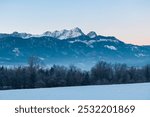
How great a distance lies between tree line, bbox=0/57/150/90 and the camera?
26.6m

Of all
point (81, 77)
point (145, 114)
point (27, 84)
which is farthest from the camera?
point (81, 77)

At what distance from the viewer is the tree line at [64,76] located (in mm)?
26625

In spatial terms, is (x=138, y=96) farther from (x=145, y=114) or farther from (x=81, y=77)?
(x=81, y=77)

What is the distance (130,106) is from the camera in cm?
279

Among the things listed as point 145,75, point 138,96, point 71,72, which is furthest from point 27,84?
point 138,96

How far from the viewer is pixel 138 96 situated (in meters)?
3.04

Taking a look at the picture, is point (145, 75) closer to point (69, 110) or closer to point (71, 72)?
point (71, 72)

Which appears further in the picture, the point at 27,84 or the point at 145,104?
the point at 27,84

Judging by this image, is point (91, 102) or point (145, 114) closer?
point (145, 114)

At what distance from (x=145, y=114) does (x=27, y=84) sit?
79.6 feet

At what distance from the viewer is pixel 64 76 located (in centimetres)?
2788

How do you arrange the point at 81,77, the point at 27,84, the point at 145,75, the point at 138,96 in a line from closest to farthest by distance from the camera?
the point at 138,96
the point at 27,84
the point at 81,77
the point at 145,75

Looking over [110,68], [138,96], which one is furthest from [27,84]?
[138,96]

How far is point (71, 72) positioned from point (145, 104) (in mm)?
26733
